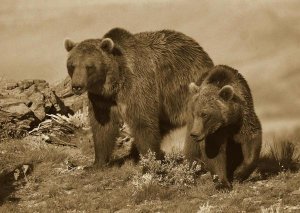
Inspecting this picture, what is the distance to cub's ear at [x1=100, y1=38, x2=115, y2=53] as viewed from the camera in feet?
28.9

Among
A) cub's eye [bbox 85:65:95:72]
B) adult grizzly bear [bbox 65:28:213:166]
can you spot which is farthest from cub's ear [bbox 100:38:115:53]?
cub's eye [bbox 85:65:95:72]

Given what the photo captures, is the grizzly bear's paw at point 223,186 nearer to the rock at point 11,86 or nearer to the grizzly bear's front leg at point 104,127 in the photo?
the grizzly bear's front leg at point 104,127

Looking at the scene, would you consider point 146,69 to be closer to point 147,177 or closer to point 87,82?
point 87,82

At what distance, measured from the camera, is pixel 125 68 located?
889 centimetres

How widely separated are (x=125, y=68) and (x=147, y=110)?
63 cm

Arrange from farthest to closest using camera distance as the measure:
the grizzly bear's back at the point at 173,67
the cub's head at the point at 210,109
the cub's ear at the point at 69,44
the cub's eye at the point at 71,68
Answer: the grizzly bear's back at the point at 173,67
the cub's ear at the point at 69,44
the cub's eye at the point at 71,68
the cub's head at the point at 210,109

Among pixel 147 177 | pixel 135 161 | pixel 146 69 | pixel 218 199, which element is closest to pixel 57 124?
pixel 135 161

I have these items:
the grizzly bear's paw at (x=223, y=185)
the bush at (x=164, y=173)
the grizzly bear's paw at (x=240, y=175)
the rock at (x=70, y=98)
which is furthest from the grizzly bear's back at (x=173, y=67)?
the rock at (x=70, y=98)

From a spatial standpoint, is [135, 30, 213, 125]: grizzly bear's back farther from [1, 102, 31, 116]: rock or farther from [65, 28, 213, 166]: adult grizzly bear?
[1, 102, 31, 116]: rock

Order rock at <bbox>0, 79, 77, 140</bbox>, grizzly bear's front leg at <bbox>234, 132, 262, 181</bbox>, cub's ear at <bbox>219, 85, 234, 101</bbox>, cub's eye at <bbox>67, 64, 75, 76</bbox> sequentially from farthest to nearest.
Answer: rock at <bbox>0, 79, 77, 140</bbox>
cub's eye at <bbox>67, 64, 75, 76</bbox>
grizzly bear's front leg at <bbox>234, 132, 262, 181</bbox>
cub's ear at <bbox>219, 85, 234, 101</bbox>

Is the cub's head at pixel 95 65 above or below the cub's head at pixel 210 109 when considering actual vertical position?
above

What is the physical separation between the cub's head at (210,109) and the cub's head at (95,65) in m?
1.42

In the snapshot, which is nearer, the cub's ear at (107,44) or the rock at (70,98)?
the cub's ear at (107,44)

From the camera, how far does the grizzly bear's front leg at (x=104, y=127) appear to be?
9.06m
